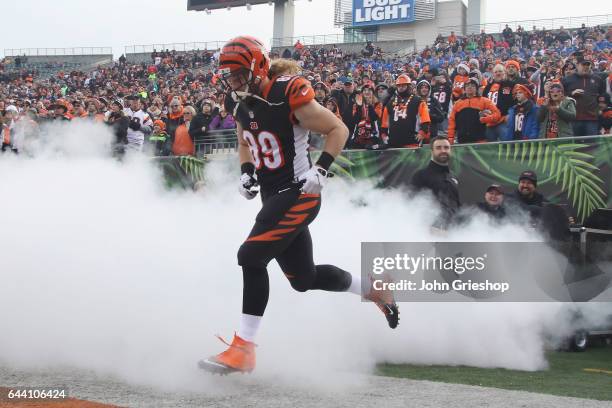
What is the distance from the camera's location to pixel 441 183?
8.39 m

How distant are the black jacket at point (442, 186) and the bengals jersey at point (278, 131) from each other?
3.21 meters

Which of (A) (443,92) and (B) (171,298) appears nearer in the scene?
(B) (171,298)

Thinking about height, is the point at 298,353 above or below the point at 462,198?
below

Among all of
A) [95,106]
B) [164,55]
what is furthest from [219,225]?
[164,55]

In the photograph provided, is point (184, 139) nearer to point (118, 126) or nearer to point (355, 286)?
point (118, 126)

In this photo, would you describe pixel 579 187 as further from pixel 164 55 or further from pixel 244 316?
pixel 164 55

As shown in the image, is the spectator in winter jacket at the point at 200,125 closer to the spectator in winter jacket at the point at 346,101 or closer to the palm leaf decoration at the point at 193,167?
the palm leaf decoration at the point at 193,167

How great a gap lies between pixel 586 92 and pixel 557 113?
1069mm

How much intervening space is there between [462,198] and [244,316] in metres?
5.10

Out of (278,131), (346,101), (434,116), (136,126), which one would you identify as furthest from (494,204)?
(136,126)

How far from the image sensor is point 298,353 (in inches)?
230

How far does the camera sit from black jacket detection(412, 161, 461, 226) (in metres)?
8.23

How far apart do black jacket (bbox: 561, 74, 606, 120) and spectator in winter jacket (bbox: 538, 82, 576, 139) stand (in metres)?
0.39

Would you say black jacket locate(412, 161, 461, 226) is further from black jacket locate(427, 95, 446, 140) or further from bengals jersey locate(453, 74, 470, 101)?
bengals jersey locate(453, 74, 470, 101)
